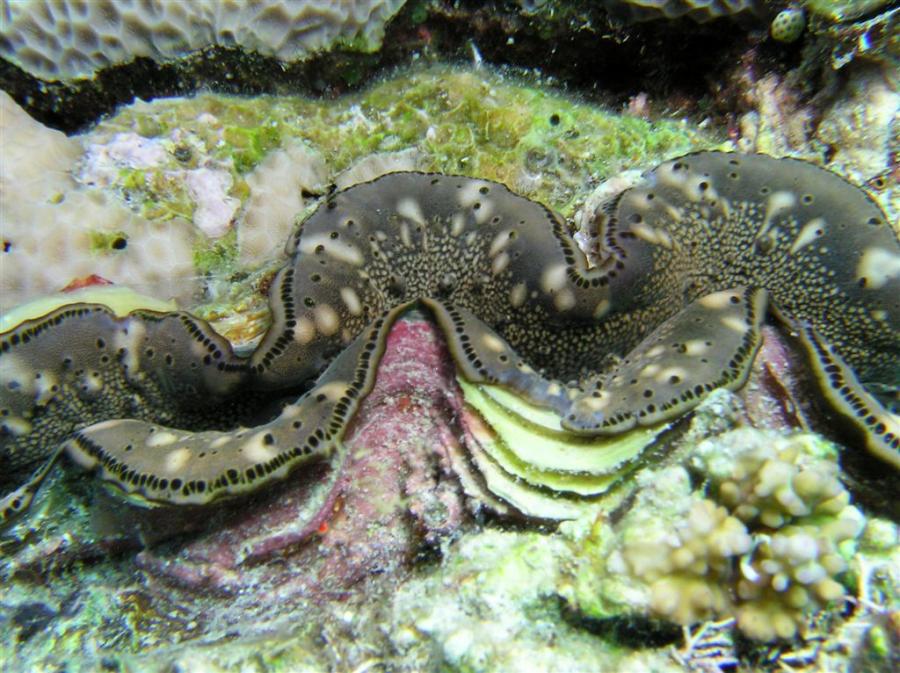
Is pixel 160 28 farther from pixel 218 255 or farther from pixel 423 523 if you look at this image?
pixel 423 523

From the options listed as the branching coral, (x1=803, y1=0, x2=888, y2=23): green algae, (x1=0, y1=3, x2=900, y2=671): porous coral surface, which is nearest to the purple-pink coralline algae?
(x1=0, y1=3, x2=900, y2=671): porous coral surface

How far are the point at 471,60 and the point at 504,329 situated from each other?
5.33 ft

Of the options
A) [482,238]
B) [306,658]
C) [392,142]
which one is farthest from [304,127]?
[306,658]

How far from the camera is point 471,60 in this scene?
3100mm

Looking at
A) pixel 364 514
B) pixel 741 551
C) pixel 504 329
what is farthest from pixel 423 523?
pixel 741 551

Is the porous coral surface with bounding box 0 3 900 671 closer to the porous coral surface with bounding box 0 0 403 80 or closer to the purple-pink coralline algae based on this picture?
the purple-pink coralline algae

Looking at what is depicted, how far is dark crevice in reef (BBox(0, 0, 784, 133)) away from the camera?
9.38 ft

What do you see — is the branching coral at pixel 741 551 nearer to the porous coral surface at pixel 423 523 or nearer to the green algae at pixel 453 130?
the porous coral surface at pixel 423 523

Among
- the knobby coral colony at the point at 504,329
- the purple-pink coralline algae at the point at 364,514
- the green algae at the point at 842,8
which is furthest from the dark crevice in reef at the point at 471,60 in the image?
the purple-pink coralline algae at the point at 364,514

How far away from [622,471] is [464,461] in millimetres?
551

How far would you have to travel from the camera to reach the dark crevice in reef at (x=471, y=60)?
286cm

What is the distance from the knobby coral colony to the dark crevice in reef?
87cm

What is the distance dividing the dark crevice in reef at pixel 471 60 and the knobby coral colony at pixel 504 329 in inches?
34.4

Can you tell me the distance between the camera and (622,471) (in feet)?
6.47
